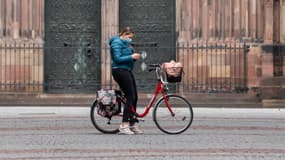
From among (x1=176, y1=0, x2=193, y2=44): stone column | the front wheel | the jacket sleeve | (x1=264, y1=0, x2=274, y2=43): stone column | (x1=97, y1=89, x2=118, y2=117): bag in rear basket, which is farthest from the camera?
(x1=176, y1=0, x2=193, y2=44): stone column

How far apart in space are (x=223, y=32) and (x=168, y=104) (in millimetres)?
8609

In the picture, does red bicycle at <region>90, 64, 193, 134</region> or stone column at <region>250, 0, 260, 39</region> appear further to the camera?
stone column at <region>250, 0, 260, 39</region>

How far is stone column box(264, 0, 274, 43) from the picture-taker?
66.8 feet

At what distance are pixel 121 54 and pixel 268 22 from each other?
873 centimetres

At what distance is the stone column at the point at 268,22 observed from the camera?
20359 millimetres

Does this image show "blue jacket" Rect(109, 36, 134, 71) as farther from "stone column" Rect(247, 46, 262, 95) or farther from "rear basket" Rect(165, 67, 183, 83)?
"stone column" Rect(247, 46, 262, 95)

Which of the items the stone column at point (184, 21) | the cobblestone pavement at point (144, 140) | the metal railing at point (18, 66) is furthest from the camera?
the stone column at point (184, 21)

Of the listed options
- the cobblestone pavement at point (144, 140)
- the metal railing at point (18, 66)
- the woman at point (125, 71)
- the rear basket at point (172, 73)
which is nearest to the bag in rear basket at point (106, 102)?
the woman at point (125, 71)

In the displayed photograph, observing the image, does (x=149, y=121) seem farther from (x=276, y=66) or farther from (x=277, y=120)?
(x=276, y=66)

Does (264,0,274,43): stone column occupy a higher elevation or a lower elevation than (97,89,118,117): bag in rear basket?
higher

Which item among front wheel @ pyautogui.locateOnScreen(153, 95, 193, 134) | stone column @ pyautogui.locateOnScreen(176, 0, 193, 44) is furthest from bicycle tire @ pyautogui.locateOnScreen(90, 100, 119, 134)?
stone column @ pyautogui.locateOnScreen(176, 0, 193, 44)

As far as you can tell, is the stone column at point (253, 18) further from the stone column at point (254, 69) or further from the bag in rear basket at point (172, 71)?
the bag in rear basket at point (172, 71)

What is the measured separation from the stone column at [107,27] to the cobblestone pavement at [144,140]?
3.91 meters

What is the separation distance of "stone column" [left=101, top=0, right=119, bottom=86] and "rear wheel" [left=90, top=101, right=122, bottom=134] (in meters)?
8.12
